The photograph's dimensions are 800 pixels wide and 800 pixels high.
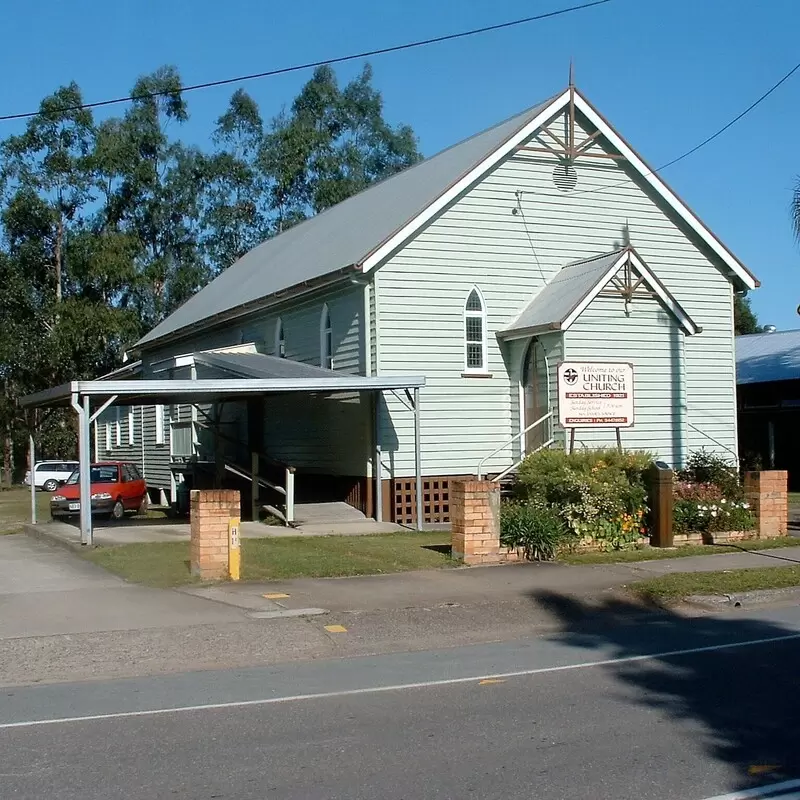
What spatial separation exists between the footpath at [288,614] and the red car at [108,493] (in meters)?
10.6

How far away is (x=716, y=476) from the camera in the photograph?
1919 cm

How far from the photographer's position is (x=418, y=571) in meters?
15.0

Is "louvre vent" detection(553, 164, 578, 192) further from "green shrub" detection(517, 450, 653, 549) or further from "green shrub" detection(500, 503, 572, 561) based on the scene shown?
"green shrub" detection(500, 503, 572, 561)

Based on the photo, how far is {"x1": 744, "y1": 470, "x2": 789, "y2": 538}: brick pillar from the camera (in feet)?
59.8

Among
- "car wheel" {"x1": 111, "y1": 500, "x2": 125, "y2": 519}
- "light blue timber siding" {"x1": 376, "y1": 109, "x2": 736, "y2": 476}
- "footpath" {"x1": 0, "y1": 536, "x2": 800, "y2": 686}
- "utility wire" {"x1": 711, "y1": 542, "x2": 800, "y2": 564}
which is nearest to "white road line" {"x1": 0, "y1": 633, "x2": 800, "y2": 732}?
"footpath" {"x1": 0, "y1": 536, "x2": 800, "y2": 686}

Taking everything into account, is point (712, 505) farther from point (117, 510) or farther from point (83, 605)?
point (117, 510)

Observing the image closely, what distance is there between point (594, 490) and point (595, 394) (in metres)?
2.89

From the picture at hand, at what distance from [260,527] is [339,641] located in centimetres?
1063

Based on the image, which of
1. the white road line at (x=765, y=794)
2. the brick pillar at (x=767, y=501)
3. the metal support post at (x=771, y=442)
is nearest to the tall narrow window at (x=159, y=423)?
the metal support post at (x=771, y=442)

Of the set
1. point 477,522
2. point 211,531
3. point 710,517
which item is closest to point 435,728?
point 211,531

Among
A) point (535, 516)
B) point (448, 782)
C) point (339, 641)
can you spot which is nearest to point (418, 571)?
point (535, 516)

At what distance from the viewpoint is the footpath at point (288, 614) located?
10.4 meters

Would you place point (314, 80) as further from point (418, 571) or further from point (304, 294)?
point (418, 571)

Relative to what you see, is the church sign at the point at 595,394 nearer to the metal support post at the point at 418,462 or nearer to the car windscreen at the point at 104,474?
the metal support post at the point at 418,462
